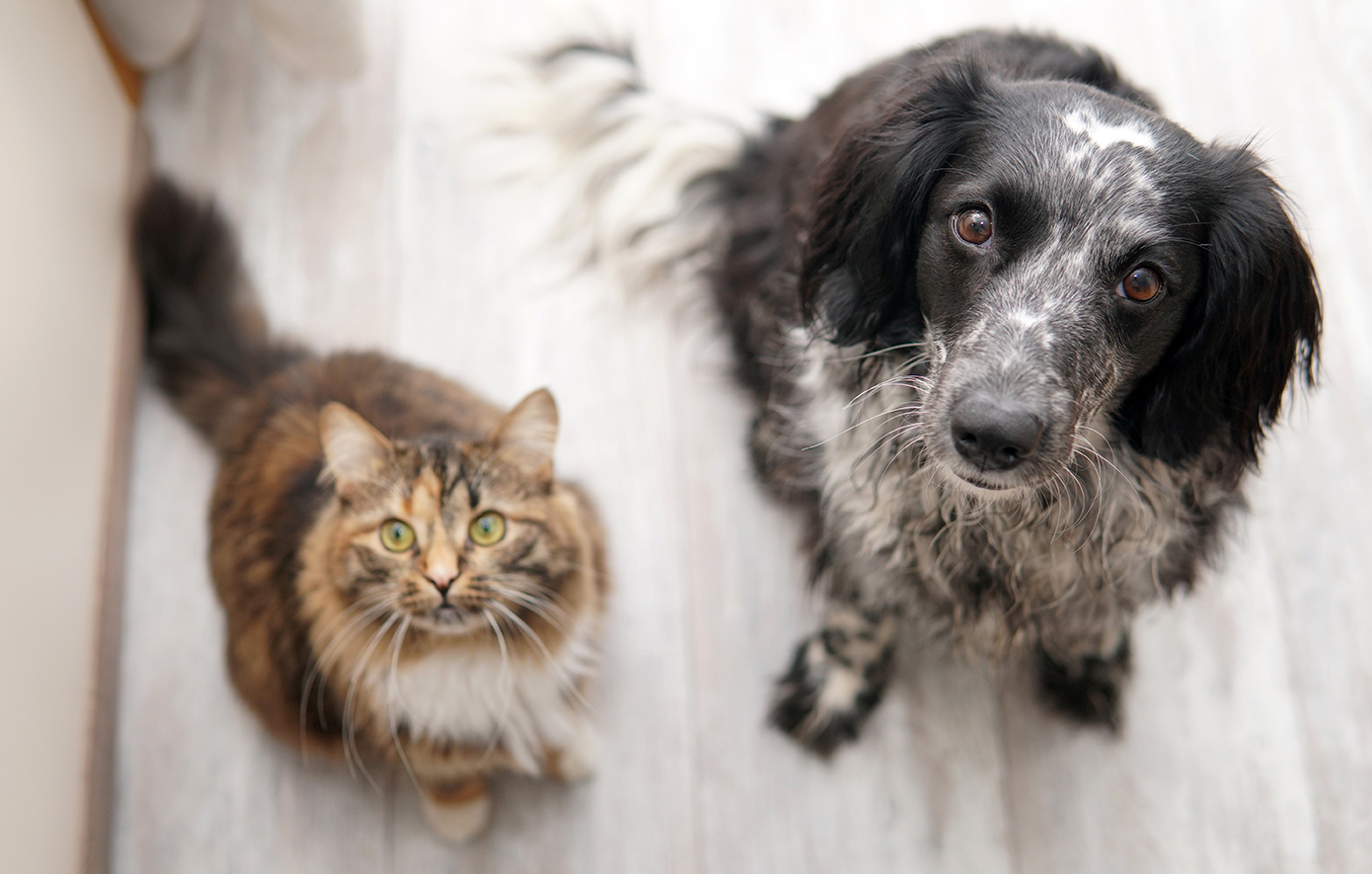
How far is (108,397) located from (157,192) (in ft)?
1.20

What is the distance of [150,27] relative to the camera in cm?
190

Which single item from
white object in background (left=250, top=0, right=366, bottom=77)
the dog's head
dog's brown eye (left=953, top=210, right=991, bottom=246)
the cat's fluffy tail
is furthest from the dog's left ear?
white object in background (left=250, top=0, right=366, bottom=77)

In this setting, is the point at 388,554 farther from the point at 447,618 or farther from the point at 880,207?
the point at 880,207

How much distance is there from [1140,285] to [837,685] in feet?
2.80

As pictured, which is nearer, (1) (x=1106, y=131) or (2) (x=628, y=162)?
(1) (x=1106, y=131)

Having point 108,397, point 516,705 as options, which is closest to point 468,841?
point 516,705

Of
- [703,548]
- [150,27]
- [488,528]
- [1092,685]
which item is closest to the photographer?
[488,528]

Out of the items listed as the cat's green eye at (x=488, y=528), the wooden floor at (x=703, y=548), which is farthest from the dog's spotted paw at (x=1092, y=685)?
the cat's green eye at (x=488, y=528)

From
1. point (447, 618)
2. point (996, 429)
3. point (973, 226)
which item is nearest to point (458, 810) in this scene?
point (447, 618)

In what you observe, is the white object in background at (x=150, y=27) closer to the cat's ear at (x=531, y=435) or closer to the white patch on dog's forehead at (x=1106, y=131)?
the cat's ear at (x=531, y=435)

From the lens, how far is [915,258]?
3.92 feet

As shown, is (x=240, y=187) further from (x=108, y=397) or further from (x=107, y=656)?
(x=107, y=656)

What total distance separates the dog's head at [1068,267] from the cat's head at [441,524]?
0.51 m

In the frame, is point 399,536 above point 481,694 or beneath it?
above
